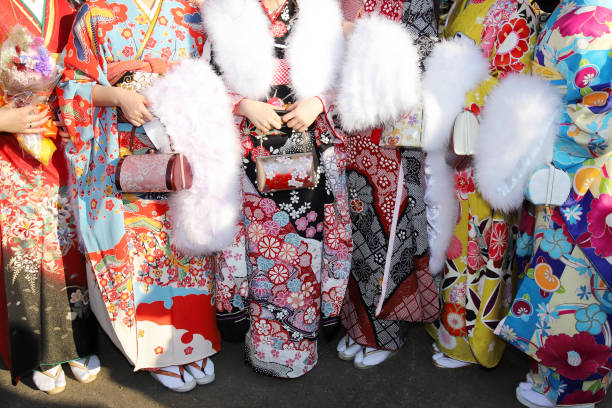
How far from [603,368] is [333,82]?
→ 1.66 meters

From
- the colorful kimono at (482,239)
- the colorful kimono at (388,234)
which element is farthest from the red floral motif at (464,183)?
the colorful kimono at (388,234)

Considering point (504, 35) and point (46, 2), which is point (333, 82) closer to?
point (504, 35)

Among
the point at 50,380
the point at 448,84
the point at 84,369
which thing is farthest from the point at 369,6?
the point at 50,380

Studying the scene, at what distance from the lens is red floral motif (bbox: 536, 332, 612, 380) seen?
2076 millimetres

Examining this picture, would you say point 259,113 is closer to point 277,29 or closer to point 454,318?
point 277,29

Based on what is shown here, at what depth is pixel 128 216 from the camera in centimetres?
228

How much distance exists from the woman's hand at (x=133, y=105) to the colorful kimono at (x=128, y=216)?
0.38 feet

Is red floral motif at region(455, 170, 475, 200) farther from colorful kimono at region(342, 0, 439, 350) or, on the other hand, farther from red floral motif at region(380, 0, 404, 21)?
red floral motif at region(380, 0, 404, 21)

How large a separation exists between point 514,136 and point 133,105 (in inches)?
61.8

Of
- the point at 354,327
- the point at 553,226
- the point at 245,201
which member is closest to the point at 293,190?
the point at 245,201

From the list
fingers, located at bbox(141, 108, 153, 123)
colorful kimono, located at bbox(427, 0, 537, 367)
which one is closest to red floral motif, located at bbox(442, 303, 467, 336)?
colorful kimono, located at bbox(427, 0, 537, 367)

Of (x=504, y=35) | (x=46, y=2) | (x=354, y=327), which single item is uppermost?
(x=46, y=2)

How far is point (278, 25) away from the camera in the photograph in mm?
2170

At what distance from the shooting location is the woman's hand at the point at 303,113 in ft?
7.11
